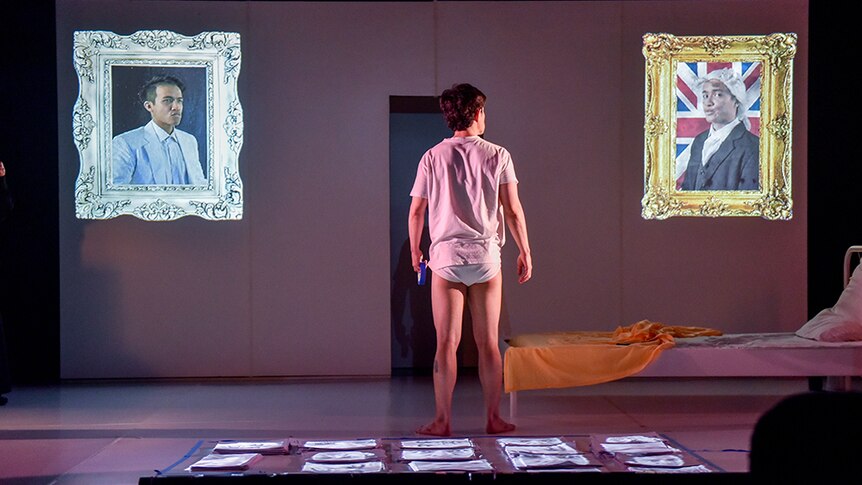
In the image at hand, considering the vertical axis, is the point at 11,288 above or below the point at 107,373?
above

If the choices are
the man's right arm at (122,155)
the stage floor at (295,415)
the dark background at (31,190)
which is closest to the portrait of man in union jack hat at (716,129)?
the dark background at (31,190)

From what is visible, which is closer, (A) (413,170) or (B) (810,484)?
(B) (810,484)

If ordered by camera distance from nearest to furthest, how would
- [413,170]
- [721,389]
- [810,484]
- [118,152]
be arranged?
[810,484], [721,389], [118,152], [413,170]

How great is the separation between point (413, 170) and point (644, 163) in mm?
1903

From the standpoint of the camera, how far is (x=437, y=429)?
15.1 feet

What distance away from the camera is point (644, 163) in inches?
276

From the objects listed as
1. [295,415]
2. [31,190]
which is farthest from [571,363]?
[31,190]

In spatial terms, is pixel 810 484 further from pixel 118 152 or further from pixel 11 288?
pixel 11 288

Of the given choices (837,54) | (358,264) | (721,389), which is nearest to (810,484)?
(721,389)

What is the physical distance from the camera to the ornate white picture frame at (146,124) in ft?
22.5

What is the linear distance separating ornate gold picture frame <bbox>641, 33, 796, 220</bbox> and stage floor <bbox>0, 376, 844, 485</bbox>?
4.46ft

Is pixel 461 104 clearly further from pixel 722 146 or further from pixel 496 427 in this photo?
pixel 722 146

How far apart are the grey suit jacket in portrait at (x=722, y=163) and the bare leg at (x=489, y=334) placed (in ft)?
9.90

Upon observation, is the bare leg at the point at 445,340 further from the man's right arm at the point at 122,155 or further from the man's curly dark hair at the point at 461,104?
the man's right arm at the point at 122,155
